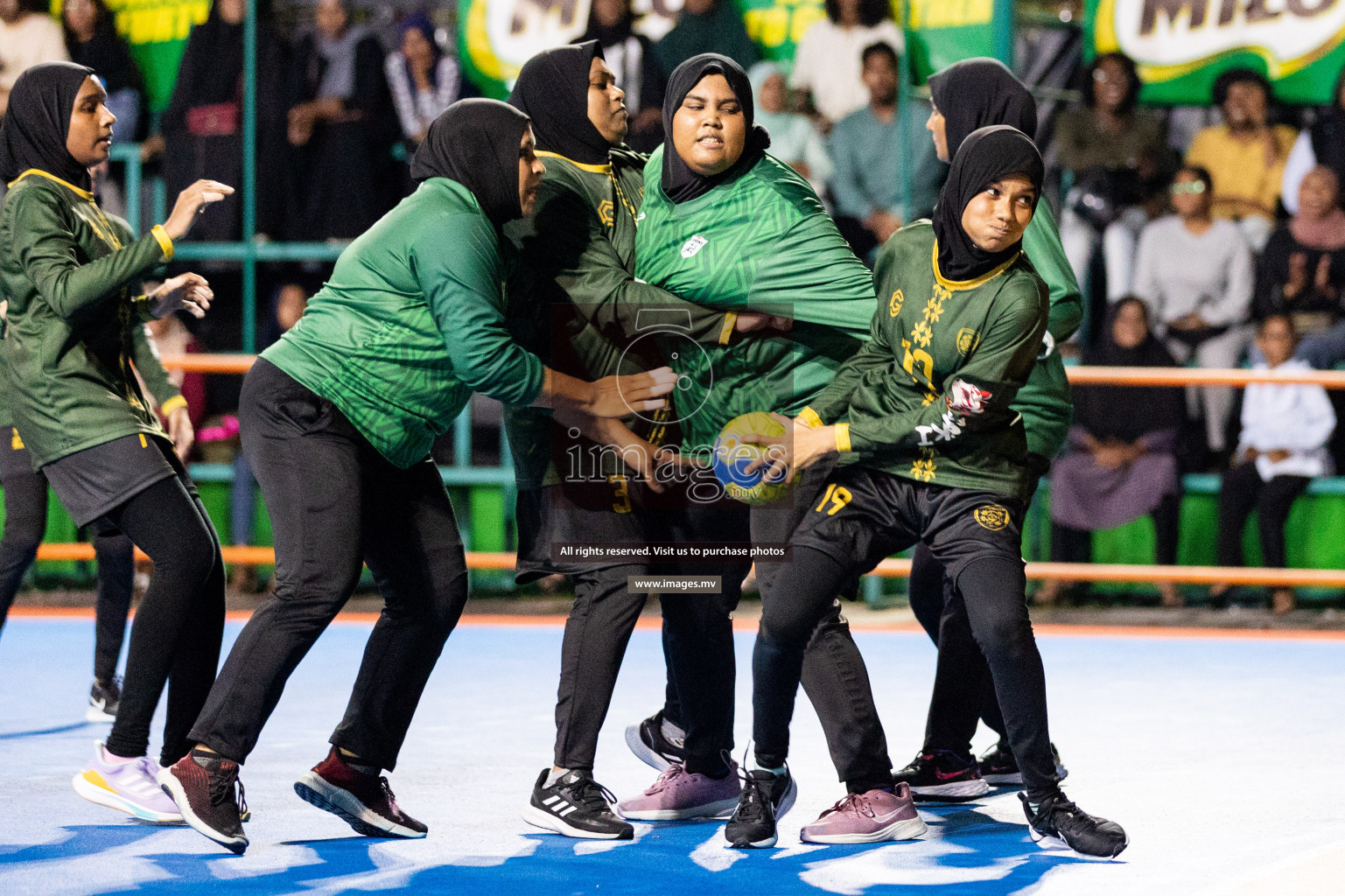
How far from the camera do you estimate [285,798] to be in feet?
14.9

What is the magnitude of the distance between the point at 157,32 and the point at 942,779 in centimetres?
813

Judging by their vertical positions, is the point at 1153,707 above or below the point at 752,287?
below

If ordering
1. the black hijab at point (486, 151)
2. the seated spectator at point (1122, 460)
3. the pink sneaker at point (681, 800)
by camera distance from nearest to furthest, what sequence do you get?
the black hijab at point (486, 151) → the pink sneaker at point (681, 800) → the seated spectator at point (1122, 460)

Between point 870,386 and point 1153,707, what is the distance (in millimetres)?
2536

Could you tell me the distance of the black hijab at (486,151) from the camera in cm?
393

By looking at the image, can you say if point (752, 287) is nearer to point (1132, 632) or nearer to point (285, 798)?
point (285, 798)

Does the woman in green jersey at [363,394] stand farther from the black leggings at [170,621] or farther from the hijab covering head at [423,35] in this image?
the hijab covering head at [423,35]

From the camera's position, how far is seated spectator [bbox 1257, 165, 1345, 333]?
894 centimetres

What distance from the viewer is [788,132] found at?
9500 mm

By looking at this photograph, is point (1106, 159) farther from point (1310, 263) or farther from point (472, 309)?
point (472, 309)

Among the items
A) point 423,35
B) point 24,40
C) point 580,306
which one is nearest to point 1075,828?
point 580,306

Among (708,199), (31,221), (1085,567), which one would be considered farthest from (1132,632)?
(31,221)

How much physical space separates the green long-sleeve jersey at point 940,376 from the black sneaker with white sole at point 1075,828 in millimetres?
757

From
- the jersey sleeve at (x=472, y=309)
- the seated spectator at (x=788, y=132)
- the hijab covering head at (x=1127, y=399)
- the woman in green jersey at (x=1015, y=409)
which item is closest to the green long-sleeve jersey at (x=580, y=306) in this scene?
the jersey sleeve at (x=472, y=309)
